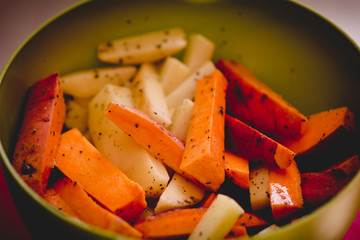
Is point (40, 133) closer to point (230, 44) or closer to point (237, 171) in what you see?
point (237, 171)

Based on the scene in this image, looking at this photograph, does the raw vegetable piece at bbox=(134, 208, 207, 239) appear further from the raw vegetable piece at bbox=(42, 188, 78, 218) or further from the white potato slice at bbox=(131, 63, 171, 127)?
the white potato slice at bbox=(131, 63, 171, 127)

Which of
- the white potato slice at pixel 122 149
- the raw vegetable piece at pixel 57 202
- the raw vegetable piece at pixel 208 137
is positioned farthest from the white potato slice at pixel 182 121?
the raw vegetable piece at pixel 57 202

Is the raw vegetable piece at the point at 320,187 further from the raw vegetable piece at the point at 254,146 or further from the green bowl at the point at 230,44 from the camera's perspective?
the green bowl at the point at 230,44

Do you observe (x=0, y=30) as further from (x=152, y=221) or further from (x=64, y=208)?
(x=152, y=221)

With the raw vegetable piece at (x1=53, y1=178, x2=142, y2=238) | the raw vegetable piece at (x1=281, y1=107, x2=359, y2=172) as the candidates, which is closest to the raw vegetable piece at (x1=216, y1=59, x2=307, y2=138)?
the raw vegetable piece at (x1=281, y1=107, x2=359, y2=172)

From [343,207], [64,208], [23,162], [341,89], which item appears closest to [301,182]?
[343,207]
